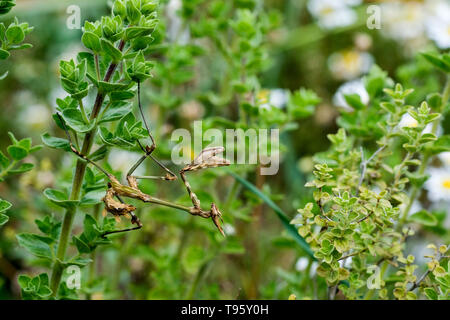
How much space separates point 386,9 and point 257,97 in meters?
0.95

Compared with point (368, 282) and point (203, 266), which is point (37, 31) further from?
point (368, 282)

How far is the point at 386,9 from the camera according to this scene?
143cm

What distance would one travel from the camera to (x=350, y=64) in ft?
4.35

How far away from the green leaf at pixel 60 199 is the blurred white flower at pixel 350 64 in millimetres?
962

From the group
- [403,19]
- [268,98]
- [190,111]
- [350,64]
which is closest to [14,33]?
[268,98]

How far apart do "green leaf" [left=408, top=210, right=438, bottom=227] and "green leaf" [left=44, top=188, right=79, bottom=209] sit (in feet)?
1.23

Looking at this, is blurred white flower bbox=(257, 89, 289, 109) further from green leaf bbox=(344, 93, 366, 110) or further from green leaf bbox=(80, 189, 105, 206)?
green leaf bbox=(80, 189, 105, 206)

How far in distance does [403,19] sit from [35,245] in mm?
1233

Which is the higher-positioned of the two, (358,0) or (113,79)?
(358,0)

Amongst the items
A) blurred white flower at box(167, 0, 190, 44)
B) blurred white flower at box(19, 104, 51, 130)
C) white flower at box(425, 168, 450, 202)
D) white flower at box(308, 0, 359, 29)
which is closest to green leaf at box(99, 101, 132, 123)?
blurred white flower at box(167, 0, 190, 44)

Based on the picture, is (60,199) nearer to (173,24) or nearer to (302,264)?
(302,264)

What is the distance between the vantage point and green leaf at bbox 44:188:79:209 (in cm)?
46

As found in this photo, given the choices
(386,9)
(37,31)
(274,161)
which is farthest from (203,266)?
(386,9)

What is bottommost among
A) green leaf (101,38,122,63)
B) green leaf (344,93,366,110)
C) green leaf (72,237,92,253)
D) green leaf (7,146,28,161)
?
green leaf (72,237,92,253)
